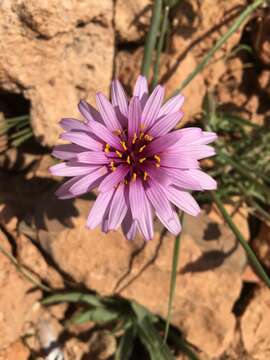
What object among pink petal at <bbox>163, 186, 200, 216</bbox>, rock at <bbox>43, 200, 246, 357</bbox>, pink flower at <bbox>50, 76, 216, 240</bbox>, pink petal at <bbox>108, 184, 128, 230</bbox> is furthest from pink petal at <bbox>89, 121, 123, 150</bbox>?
rock at <bbox>43, 200, 246, 357</bbox>

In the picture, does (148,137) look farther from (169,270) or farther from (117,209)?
(169,270)

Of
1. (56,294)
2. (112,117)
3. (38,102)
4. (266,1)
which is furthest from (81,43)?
(56,294)

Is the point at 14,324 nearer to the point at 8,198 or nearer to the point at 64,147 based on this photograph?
the point at 8,198

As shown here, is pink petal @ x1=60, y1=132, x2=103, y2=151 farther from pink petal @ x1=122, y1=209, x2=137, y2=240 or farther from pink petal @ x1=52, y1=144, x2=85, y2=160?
pink petal @ x1=122, y1=209, x2=137, y2=240

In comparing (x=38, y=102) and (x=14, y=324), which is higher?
(x=38, y=102)

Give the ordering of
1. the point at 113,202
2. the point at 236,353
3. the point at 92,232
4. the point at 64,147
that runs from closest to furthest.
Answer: the point at 113,202 < the point at 64,147 < the point at 92,232 < the point at 236,353

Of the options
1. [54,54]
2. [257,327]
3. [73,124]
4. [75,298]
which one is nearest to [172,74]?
[54,54]
